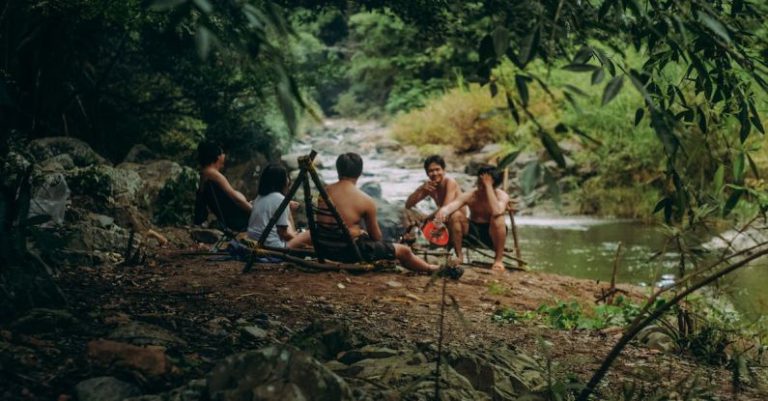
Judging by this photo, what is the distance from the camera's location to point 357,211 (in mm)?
6176

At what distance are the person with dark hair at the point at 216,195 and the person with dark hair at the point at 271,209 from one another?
0.30m

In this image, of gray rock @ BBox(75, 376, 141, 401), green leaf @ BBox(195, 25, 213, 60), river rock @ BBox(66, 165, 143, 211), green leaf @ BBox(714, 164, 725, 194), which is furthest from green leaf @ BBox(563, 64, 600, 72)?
river rock @ BBox(66, 165, 143, 211)

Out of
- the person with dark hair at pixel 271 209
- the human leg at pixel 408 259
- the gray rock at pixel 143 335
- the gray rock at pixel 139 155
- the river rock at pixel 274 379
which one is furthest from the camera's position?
the gray rock at pixel 139 155

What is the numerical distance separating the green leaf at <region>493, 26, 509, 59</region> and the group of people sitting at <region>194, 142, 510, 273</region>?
3541 mm

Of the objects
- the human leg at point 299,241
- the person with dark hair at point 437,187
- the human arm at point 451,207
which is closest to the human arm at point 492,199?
the human arm at point 451,207

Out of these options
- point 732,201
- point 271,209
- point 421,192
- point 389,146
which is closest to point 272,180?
point 271,209

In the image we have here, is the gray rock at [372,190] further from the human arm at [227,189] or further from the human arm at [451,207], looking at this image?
the human arm at [227,189]

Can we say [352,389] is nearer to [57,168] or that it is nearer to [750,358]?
[750,358]

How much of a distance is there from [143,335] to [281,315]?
1.17 metres

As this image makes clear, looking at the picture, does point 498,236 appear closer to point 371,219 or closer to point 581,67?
point 371,219

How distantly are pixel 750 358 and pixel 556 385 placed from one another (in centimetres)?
206

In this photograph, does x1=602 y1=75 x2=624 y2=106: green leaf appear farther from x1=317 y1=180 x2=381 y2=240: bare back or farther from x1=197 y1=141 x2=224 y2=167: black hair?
x1=197 y1=141 x2=224 y2=167: black hair

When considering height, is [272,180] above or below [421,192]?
above

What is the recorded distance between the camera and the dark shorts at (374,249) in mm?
6242
